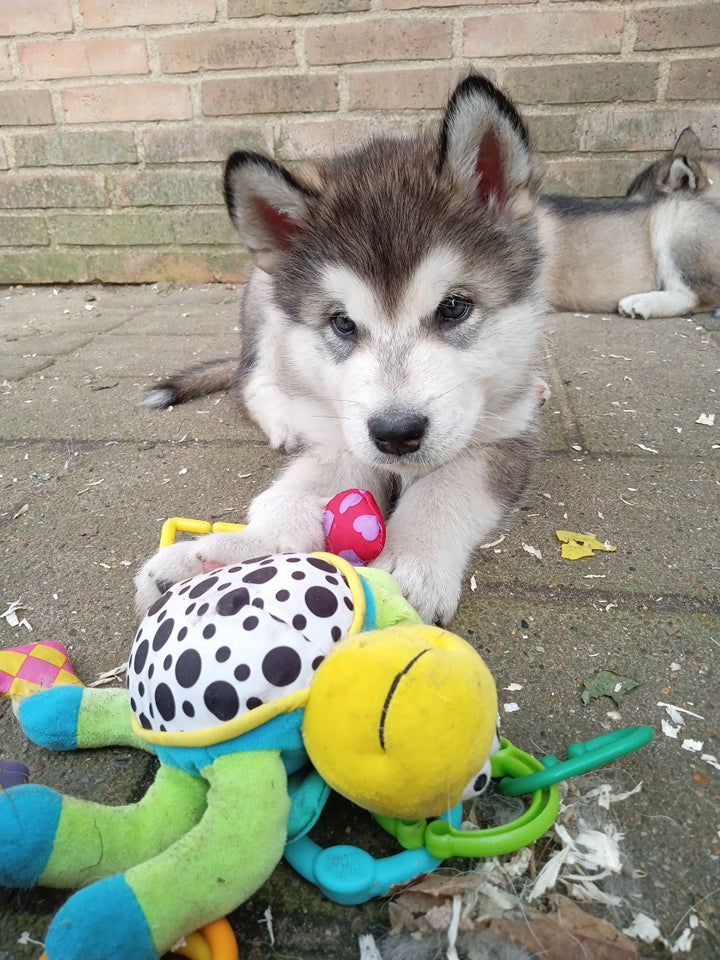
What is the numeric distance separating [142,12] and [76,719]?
531cm

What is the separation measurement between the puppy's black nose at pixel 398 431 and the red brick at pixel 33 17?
5098 mm

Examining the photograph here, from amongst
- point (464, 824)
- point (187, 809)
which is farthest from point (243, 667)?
point (464, 824)

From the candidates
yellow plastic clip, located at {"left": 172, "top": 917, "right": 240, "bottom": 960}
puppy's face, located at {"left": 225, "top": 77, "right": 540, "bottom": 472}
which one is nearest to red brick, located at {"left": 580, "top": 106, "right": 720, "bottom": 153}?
puppy's face, located at {"left": 225, "top": 77, "right": 540, "bottom": 472}

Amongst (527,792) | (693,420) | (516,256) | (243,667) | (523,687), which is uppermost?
(516,256)

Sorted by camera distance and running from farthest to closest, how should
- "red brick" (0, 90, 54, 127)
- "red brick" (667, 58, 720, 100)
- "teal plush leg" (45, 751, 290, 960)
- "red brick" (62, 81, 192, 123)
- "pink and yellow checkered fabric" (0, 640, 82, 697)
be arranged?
"red brick" (0, 90, 54, 127), "red brick" (62, 81, 192, 123), "red brick" (667, 58, 720, 100), "pink and yellow checkered fabric" (0, 640, 82, 697), "teal plush leg" (45, 751, 290, 960)

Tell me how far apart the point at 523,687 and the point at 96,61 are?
5.51m

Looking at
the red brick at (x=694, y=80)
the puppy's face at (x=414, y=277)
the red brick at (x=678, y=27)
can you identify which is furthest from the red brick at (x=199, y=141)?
the puppy's face at (x=414, y=277)

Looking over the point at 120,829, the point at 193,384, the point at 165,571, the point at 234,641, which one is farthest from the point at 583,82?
the point at 120,829

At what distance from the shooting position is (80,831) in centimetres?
85

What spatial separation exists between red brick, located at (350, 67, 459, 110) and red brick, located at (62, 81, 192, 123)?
1294mm

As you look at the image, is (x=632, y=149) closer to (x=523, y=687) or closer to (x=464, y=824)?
(x=523, y=687)

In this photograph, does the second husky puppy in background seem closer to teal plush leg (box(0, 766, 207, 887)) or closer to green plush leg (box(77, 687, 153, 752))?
green plush leg (box(77, 687, 153, 752))

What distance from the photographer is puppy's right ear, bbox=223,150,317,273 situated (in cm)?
183

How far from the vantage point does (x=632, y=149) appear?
4.75 metres
